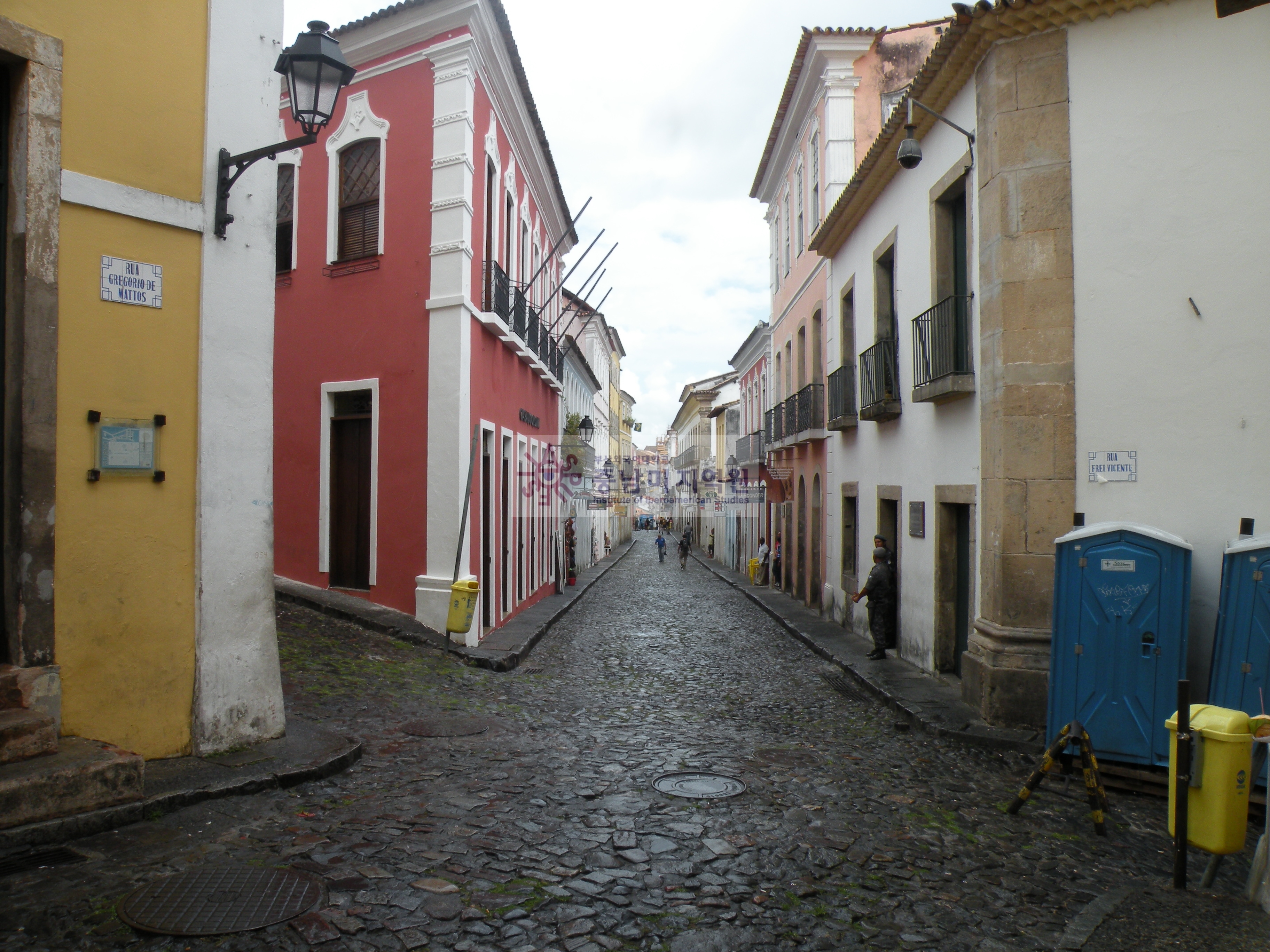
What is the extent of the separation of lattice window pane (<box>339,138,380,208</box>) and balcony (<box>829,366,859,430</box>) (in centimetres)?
754

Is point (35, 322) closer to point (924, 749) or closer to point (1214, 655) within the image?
point (924, 749)

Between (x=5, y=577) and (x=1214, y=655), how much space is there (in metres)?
7.77

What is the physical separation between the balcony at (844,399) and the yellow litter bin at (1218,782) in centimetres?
966

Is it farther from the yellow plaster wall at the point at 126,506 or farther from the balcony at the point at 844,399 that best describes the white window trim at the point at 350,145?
the balcony at the point at 844,399

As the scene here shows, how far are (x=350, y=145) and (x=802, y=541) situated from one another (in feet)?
39.3

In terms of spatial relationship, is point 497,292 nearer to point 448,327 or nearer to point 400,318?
point 400,318

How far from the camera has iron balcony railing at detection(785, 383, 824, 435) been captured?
16859 mm

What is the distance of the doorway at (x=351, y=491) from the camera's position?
1262cm

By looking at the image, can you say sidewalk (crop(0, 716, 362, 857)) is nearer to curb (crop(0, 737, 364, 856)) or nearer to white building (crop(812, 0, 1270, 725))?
curb (crop(0, 737, 364, 856))

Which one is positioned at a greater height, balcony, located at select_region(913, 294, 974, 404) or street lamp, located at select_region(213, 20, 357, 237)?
street lamp, located at select_region(213, 20, 357, 237)

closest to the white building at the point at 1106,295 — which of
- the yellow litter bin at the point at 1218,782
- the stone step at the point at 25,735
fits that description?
the yellow litter bin at the point at 1218,782

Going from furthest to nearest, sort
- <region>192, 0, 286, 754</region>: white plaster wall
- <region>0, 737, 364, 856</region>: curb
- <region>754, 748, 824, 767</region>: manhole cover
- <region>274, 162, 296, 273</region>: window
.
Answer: <region>274, 162, 296, 273</region>: window
<region>754, 748, 824, 767</region>: manhole cover
<region>192, 0, 286, 754</region>: white plaster wall
<region>0, 737, 364, 856</region>: curb

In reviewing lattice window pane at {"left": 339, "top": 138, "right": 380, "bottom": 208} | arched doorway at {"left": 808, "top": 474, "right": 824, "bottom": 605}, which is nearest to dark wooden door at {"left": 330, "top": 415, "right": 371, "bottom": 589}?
lattice window pane at {"left": 339, "top": 138, "right": 380, "bottom": 208}

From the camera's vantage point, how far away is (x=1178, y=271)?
24.0ft
